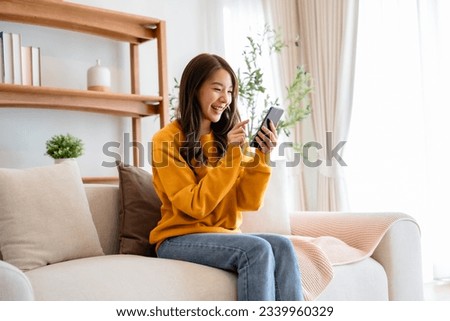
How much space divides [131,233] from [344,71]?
2.16 meters

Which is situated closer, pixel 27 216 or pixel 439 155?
pixel 27 216

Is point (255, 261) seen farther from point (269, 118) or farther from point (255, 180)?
point (269, 118)

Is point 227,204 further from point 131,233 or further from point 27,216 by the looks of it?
point 27,216

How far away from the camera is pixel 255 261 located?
1640mm

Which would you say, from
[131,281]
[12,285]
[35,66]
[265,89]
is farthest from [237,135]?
[265,89]

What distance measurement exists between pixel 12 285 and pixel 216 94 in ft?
3.42

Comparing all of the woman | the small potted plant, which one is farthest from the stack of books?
the woman

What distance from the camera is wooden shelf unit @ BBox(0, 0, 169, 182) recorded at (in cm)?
296

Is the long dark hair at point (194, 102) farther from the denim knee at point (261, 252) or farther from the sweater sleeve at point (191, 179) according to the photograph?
the denim knee at point (261, 252)

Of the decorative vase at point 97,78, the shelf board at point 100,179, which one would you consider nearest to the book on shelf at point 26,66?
the decorative vase at point 97,78

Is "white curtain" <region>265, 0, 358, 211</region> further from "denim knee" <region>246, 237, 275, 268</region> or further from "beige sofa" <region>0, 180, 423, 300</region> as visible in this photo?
"denim knee" <region>246, 237, 275, 268</region>

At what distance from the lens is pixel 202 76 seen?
6.62 feet
